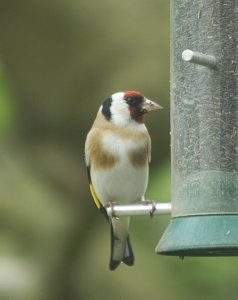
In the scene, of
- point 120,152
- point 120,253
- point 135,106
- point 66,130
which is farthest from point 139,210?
point 66,130

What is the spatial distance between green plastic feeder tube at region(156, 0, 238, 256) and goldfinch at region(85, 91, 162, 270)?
1122 mm

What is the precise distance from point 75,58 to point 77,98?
1.01ft

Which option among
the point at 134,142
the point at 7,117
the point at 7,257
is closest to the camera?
the point at 134,142

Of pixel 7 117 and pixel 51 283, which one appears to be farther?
pixel 51 283

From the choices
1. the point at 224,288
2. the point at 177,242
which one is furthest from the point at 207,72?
the point at 224,288

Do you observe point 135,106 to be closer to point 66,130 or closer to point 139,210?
point 139,210

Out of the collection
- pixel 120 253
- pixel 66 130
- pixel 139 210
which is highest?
pixel 139 210

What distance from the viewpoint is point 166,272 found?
9141 mm

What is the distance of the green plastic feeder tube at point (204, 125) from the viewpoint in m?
6.30

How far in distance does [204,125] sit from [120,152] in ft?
4.63

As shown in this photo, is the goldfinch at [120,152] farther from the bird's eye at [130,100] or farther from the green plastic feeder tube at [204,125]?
the green plastic feeder tube at [204,125]

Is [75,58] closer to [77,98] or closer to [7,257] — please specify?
[77,98]

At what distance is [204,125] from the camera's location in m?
6.52

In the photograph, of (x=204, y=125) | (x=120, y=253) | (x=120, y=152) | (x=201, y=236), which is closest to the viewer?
(x=201, y=236)
